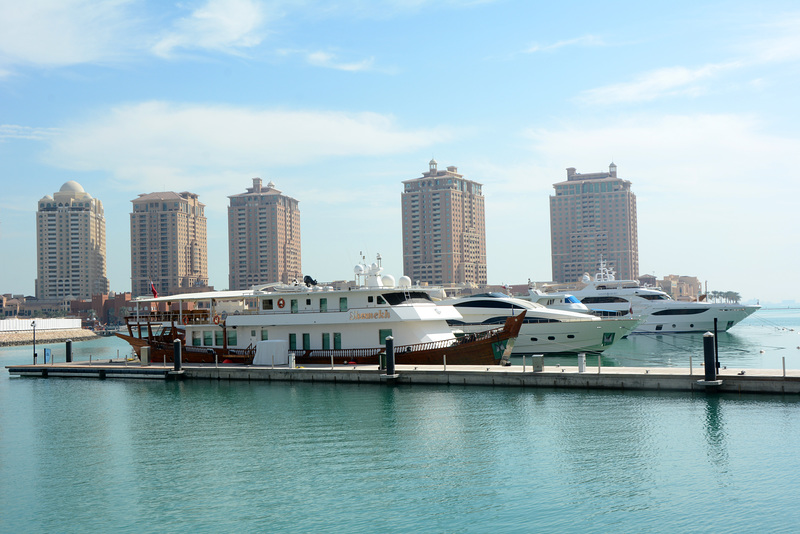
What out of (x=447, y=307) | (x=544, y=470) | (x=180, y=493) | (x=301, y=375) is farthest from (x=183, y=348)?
(x=544, y=470)

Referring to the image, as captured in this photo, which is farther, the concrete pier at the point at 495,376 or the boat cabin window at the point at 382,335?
the boat cabin window at the point at 382,335

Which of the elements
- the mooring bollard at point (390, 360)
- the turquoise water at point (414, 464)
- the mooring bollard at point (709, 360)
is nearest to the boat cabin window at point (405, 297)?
the mooring bollard at point (390, 360)

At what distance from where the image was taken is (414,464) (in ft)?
62.3

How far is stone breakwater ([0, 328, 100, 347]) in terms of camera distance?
105 metres

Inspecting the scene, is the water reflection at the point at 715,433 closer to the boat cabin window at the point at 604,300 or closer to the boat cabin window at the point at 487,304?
the boat cabin window at the point at 487,304

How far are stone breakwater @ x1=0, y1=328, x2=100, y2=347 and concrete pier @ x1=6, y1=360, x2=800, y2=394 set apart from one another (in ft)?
241

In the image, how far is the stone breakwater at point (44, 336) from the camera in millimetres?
104812

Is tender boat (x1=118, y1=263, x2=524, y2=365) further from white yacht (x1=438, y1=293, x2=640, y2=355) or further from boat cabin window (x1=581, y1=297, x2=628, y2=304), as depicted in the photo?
boat cabin window (x1=581, y1=297, x2=628, y2=304)

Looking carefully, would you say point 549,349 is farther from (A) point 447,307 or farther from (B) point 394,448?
(B) point 394,448

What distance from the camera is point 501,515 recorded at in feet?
48.8

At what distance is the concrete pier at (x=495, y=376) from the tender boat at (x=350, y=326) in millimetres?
1388

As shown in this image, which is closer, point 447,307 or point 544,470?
point 544,470

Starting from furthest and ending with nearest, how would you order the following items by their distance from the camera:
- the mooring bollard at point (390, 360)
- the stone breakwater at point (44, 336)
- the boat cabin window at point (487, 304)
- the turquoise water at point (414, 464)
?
the stone breakwater at point (44, 336) < the boat cabin window at point (487, 304) < the mooring bollard at point (390, 360) < the turquoise water at point (414, 464)

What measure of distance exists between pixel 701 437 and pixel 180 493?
1484cm
